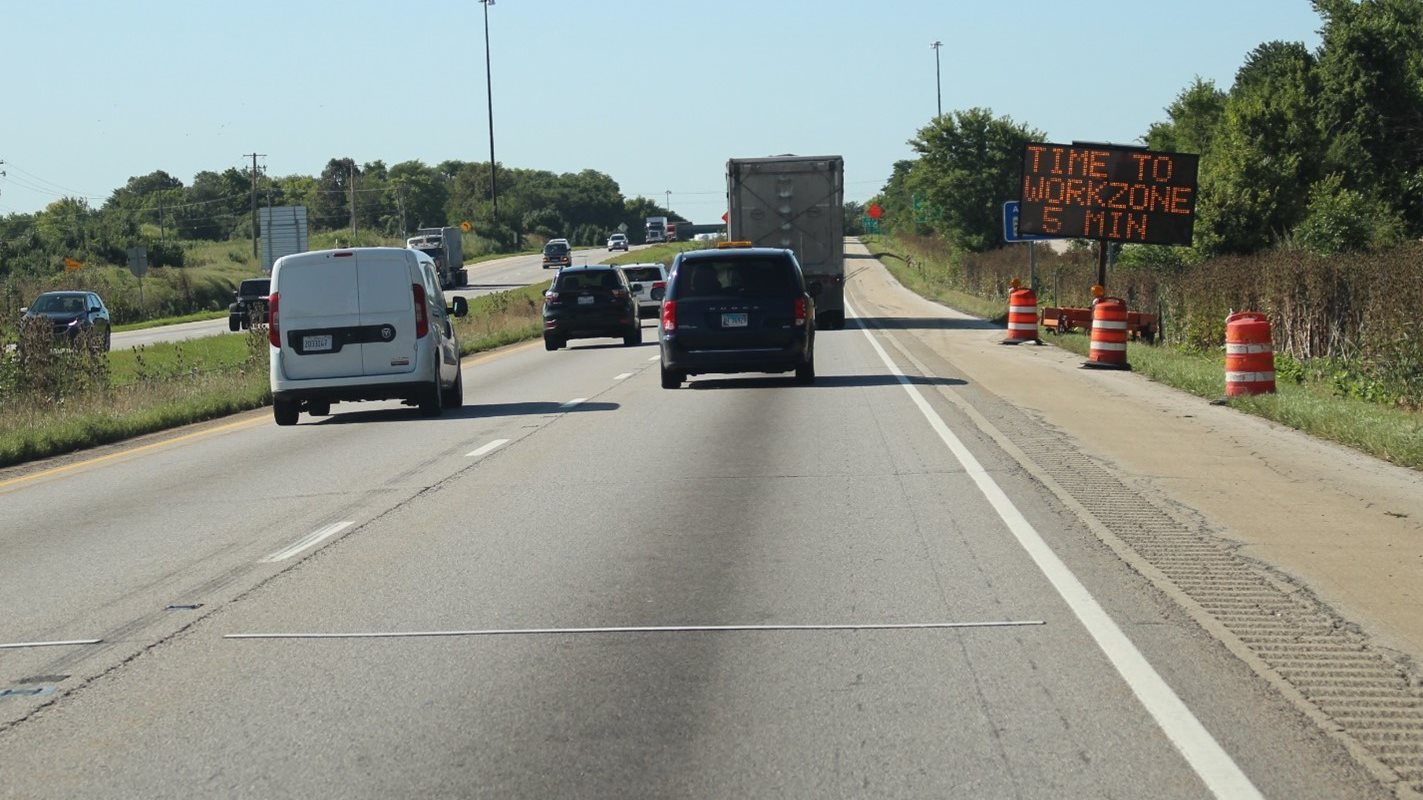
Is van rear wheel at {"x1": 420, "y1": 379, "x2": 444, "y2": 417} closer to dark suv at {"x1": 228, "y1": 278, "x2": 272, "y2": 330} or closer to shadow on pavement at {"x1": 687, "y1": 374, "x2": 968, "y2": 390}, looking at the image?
shadow on pavement at {"x1": 687, "y1": 374, "x2": 968, "y2": 390}

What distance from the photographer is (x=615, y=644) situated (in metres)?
Answer: 7.94

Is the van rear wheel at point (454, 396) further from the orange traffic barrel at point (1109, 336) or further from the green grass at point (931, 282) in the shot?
the green grass at point (931, 282)

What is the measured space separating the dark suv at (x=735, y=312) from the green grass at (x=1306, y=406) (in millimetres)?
5215

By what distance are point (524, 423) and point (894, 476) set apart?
6.65m

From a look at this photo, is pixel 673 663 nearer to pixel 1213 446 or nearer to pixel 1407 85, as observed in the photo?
pixel 1213 446

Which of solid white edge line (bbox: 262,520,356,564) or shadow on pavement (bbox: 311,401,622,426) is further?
shadow on pavement (bbox: 311,401,622,426)

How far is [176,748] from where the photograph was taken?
6.36m

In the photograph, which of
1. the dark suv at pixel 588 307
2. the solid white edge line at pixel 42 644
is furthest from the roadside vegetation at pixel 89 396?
the solid white edge line at pixel 42 644

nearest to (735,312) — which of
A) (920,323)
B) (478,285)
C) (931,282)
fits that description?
(920,323)

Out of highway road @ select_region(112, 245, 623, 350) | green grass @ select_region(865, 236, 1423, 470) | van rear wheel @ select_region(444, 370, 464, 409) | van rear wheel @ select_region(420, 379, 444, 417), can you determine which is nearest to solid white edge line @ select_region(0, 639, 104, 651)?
green grass @ select_region(865, 236, 1423, 470)

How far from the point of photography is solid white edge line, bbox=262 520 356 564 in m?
10.6

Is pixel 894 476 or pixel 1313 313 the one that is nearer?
pixel 894 476

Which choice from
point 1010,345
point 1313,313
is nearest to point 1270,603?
point 1313,313

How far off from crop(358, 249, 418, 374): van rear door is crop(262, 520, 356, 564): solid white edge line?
8.76 m
